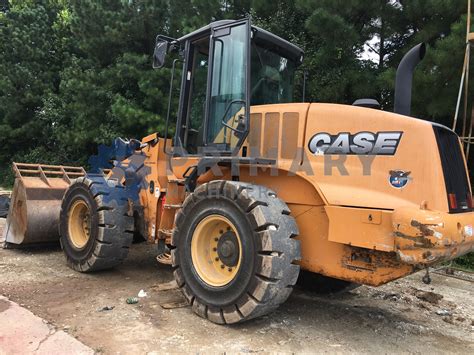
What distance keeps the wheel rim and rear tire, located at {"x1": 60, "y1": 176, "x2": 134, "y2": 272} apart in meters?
1.54

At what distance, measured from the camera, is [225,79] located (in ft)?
15.7

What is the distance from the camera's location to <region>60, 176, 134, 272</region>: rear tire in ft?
17.9

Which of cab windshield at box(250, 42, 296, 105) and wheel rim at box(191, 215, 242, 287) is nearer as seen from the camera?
wheel rim at box(191, 215, 242, 287)

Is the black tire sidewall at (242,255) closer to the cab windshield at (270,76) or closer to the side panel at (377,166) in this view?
the side panel at (377,166)

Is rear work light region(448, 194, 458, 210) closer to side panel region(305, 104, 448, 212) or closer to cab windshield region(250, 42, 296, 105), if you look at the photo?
side panel region(305, 104, 448, 212)

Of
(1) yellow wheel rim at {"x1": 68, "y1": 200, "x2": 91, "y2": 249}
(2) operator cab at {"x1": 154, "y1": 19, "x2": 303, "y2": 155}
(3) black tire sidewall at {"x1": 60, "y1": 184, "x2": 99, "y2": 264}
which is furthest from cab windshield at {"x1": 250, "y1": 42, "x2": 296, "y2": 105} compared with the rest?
(1) yellow wheel rim at {"x1": 68, "y1": 200, "x2": 91, "y2": 249}

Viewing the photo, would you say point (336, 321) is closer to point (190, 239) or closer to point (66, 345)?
point (190, 239)

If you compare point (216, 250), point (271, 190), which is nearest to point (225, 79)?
point (271, 190)

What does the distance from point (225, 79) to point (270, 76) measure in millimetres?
614

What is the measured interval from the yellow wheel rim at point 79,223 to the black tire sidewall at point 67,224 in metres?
0.05

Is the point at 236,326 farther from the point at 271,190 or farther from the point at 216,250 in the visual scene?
the point at 271,190

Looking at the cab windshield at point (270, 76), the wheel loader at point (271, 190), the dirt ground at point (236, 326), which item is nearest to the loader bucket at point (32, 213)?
the dirt ground at point (236, 326)

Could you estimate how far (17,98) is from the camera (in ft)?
60.2

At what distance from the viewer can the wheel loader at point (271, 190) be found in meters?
3.62
